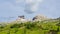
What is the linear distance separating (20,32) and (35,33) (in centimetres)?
1666

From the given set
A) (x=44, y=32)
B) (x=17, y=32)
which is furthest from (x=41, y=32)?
(x=17, y=32)

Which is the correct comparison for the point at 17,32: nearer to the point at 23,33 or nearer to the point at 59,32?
the point at 23,33

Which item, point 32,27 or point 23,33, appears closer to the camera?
point 23,33

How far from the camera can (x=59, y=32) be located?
165m

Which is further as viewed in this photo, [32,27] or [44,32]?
[32,27]

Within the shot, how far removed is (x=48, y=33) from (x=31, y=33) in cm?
1802

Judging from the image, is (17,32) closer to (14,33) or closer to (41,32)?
(14,33)

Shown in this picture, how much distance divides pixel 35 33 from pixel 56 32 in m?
22.3

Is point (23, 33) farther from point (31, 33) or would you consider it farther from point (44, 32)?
point (44, 32)

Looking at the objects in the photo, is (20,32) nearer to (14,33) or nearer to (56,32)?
(14,33)

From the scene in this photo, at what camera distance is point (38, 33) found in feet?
540

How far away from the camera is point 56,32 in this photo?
166 meters

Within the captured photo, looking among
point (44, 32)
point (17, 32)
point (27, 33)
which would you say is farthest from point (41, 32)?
point (17, 32)

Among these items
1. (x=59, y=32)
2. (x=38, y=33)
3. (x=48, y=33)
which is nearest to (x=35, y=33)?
(x=38, y=33)
